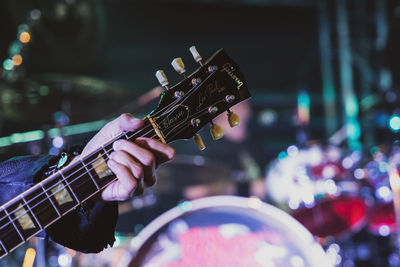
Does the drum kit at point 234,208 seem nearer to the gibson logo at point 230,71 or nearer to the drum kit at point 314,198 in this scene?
the drum kit at point 314,198

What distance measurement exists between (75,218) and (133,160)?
34 cm

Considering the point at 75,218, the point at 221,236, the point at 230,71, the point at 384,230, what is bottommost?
the point at 384,230

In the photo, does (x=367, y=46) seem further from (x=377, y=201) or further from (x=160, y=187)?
(x=160, y=187)

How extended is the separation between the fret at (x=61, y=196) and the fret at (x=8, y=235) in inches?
5.9

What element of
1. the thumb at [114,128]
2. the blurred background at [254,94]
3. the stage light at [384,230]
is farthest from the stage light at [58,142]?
the stage light at [384,230]

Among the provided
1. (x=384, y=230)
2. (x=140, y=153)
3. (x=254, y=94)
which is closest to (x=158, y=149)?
(x=140, y=153)

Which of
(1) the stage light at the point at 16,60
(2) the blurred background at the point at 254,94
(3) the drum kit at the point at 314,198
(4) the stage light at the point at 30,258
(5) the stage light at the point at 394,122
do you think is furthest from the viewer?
(5) the stage light at the point at 394,122

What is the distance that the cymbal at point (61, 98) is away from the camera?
7.72 ft

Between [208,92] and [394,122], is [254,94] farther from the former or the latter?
[208,92]

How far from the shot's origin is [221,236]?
1373 mm

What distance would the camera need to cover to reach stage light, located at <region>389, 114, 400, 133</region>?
9.45ft

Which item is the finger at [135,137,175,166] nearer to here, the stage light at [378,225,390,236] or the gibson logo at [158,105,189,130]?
the gibson logo at [158,105,189,130]

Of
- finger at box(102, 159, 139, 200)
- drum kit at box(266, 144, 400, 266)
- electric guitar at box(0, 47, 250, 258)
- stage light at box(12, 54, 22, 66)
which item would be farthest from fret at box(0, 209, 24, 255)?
drum kit at box(266, 144, 400, 266)

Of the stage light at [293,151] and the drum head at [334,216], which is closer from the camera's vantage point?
the drum head at [334,216]
